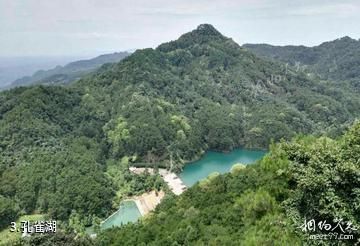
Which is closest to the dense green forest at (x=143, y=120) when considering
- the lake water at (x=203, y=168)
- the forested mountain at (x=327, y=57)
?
the lake water at (x=203, y=168)

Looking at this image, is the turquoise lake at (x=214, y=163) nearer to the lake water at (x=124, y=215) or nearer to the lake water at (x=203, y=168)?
the lake water at (x=203, y=168)

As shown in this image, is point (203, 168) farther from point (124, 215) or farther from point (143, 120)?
point (124, 215)

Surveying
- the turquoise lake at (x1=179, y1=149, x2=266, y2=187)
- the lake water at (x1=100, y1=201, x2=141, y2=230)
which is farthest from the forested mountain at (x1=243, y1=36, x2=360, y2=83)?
the lake water at (x1=100, y1=201, x2=141, y2=230)

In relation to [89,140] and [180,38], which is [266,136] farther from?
[180,38]

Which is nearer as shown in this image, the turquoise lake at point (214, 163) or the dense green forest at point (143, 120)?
the dense green forest at point (143, 120)

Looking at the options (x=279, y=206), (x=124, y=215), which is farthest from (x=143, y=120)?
(x=279, y=206)

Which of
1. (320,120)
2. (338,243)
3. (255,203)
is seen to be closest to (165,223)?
(255,203)
